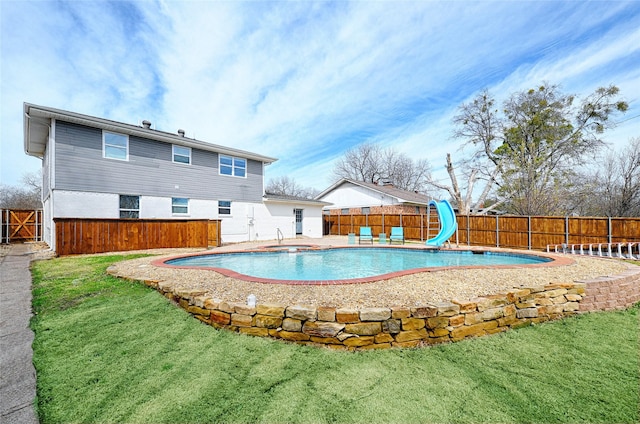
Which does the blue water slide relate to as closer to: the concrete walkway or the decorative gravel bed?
the decorative gravel bed

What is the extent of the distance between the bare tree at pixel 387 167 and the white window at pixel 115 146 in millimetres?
27718

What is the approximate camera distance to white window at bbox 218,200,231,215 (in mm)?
15922

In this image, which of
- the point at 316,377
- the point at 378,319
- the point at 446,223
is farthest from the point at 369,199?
the point at 316,377

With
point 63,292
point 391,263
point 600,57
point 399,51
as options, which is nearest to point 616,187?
point 600,57

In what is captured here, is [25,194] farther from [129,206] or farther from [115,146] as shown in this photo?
[129,206]

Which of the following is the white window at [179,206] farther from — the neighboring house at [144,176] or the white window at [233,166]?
the white window at [233,166]

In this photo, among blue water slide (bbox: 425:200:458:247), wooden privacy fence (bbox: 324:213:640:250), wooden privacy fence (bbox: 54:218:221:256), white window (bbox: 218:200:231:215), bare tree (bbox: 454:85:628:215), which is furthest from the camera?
bare tree (bbox: 454:85:628:215)

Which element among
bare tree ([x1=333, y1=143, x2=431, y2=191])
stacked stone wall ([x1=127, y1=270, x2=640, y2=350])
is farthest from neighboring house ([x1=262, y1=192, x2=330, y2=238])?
bare tree ([x1=333, y1=143, x2=431, y2=191])

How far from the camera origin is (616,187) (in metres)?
21.3

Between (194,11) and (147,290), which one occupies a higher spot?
(194,11)

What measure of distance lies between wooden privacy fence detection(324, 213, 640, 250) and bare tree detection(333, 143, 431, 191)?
1946 cm

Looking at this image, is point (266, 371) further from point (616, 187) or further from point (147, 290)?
point (616, 187)

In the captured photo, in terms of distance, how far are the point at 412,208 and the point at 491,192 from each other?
25.8 feet

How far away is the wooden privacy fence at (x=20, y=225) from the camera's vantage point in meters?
15.1
